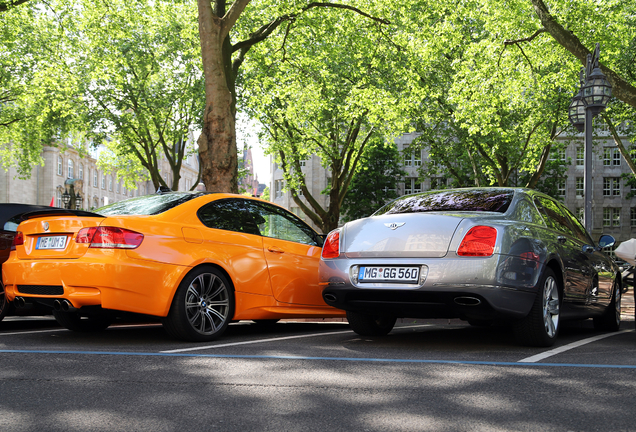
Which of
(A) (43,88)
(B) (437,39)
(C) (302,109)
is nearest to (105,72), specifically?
(A) (43,88)

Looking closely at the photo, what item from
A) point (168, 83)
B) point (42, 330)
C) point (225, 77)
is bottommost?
point (42, 330)

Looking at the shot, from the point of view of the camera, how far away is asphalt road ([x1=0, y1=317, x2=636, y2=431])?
10.8 feet

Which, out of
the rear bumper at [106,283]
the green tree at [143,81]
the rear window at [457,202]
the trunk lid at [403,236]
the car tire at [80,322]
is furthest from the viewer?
the green tree at [143,81]

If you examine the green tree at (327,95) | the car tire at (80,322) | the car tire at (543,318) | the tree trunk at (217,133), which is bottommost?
the car tire at (80,322)

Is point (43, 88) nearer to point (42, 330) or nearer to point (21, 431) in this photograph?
point (42, 330)

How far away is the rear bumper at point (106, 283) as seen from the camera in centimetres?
577

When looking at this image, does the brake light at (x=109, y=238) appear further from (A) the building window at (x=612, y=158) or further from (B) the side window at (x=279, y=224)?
(A) the building window at (x=612, y=158)

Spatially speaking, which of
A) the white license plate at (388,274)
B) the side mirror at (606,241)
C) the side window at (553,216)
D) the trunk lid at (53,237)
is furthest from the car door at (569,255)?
the trunk lid at (53,237)

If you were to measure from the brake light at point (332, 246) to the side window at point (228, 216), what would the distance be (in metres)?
1.05

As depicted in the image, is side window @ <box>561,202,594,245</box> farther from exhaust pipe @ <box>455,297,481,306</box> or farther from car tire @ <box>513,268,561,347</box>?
exhaust pipe @ <box>455,297,481,306</box>

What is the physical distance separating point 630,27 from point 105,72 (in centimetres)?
2125

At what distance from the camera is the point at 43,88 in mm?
27656

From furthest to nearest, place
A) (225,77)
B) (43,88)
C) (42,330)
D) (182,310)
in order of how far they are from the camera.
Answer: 1. (43,88)
2. (225,77)
3. (42,330)
4. (182,310)

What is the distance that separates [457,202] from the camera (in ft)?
21.1
